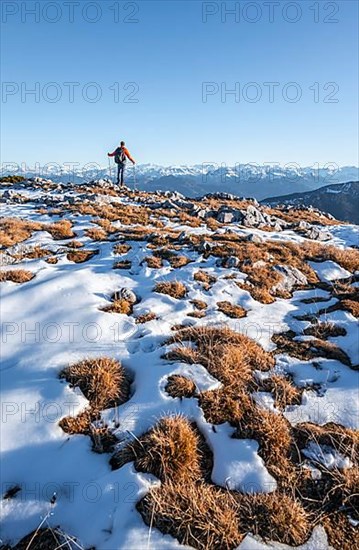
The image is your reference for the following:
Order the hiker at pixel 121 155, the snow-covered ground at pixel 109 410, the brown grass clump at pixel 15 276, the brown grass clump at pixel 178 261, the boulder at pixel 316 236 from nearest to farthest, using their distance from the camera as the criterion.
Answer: the snow-covered ground at pixel 109 410 < the brown grass clump at pixel 15 276 < the brown grass clump at pixel 178 261 < the boulder at pixel 316 236 < the hiker at pixel 121 155

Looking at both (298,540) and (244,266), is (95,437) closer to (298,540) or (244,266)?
(298,540)

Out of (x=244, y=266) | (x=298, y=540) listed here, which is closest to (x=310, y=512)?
(x=298, y=540)

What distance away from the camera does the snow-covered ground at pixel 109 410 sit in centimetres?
356

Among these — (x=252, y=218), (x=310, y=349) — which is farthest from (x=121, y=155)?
(x=310, y=349)

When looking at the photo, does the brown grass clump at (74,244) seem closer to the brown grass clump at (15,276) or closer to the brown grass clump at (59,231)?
the brown grass clump at (59,231)

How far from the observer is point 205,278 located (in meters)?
9.75

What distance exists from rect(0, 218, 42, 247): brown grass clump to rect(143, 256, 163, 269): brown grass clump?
15.7 ft

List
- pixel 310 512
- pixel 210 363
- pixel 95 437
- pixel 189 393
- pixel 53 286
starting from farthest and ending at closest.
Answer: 1. pixel 53 286
2. pixel 210 363
3. pixel 189 393
4. pixel 95 437
5. pixel 310 512

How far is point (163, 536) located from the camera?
327 cm

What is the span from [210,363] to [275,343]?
1812mm

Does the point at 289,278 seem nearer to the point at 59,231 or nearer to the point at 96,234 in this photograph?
the point at 96,234

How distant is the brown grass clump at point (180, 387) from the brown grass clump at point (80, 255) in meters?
6.76

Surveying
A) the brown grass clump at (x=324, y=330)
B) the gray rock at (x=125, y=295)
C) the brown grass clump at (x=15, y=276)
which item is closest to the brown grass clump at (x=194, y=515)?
the brown grass clump at (x=324, y=330)

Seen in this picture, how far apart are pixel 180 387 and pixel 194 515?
1.82 metres
